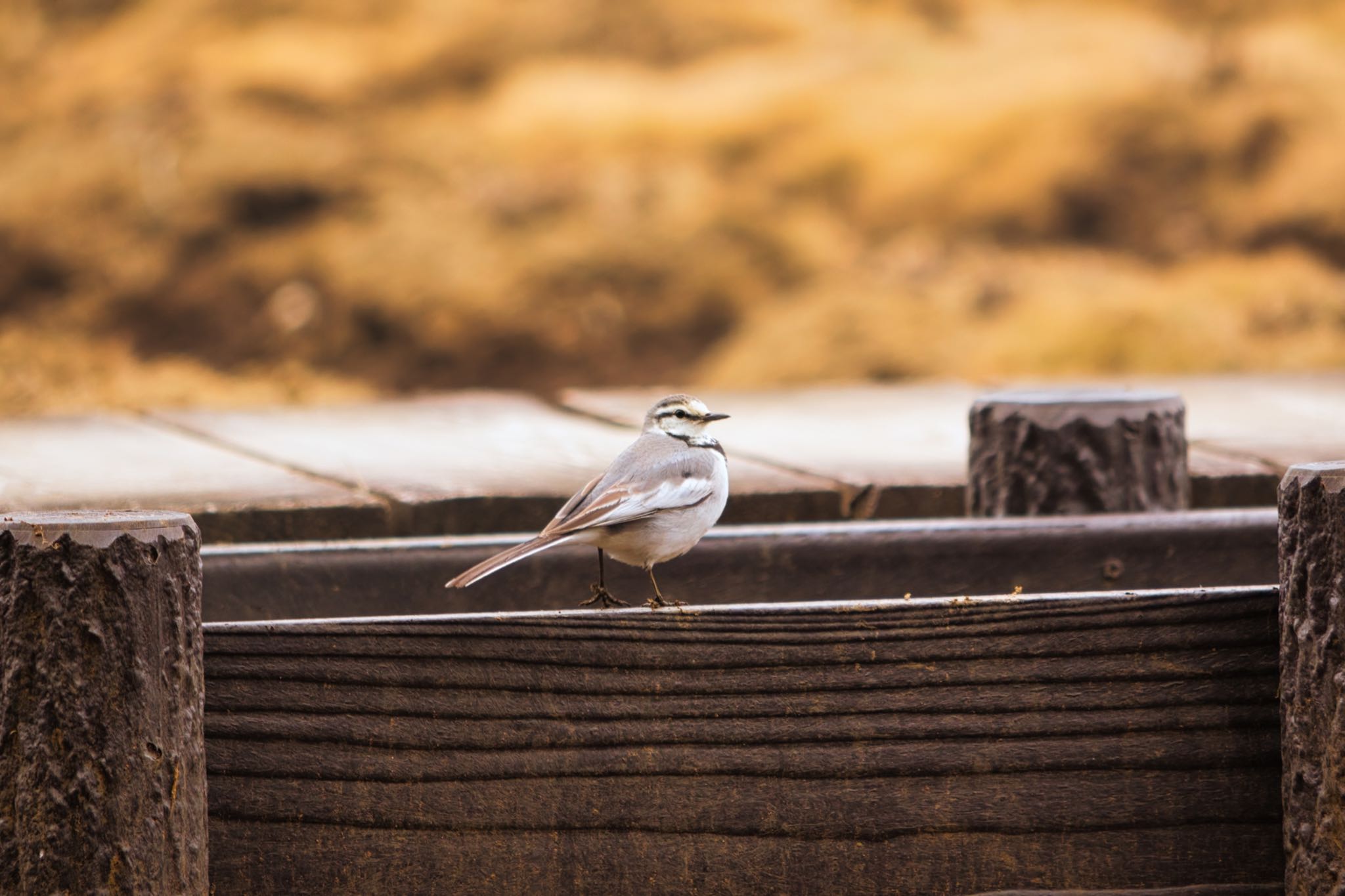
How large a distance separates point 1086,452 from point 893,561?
50cm

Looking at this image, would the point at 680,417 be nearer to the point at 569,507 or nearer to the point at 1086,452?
the point at 569,507

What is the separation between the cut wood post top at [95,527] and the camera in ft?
5.59

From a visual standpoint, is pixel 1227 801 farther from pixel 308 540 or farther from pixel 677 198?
pixel 677 198

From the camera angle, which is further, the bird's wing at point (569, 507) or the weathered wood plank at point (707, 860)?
the bird's wing at point (569, 507)

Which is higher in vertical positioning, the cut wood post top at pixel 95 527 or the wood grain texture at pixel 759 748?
the cut wood post top at pixel 95 527

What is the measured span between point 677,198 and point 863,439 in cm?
657

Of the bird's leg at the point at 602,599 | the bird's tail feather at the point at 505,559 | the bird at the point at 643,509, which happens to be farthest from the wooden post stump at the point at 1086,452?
the bird's tail feather at the point at 505,559

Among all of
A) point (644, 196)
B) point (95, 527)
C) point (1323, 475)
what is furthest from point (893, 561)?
point (644, 196)

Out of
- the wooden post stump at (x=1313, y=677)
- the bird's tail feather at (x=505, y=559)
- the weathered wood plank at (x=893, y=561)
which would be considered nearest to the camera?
the wooden post stump at (x=1313, y=677)

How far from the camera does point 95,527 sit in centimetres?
171

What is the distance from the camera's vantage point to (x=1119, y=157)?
434 inches

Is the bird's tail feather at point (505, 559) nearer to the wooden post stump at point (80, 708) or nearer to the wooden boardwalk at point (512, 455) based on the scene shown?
the wooden post stump at point (80, 708)

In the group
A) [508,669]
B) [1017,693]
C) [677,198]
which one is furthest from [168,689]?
[677,198]

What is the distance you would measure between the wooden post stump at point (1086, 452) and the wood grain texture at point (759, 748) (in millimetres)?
1210
